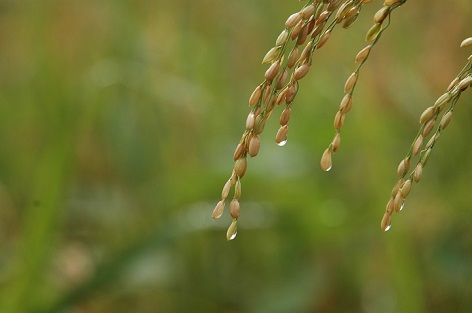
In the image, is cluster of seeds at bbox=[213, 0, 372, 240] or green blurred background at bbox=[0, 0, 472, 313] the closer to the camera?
cluster of seeds at bbox=[213, 0, 372, 240]

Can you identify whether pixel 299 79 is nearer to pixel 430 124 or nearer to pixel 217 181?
pixel 430 124

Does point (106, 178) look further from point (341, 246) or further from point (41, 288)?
point (41, 288)

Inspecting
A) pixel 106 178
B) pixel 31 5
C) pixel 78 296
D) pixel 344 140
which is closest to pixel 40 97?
pixel 106 178

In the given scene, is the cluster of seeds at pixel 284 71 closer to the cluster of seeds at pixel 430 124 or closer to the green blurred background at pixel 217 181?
the cluster of seeds at pixel 430 124

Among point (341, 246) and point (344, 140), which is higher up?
point (344, 140)

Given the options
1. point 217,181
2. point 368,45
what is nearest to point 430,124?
point 368,45

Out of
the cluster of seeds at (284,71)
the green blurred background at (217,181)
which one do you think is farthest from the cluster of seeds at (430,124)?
the green blurred background at (217,181)

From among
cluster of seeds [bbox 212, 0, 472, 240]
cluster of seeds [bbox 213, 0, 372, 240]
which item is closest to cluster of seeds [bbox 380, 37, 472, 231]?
cluster of seeds [bbox 212, 0, 472, 240]

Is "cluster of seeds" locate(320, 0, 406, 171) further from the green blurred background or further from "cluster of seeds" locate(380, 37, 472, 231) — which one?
the green blurred background
